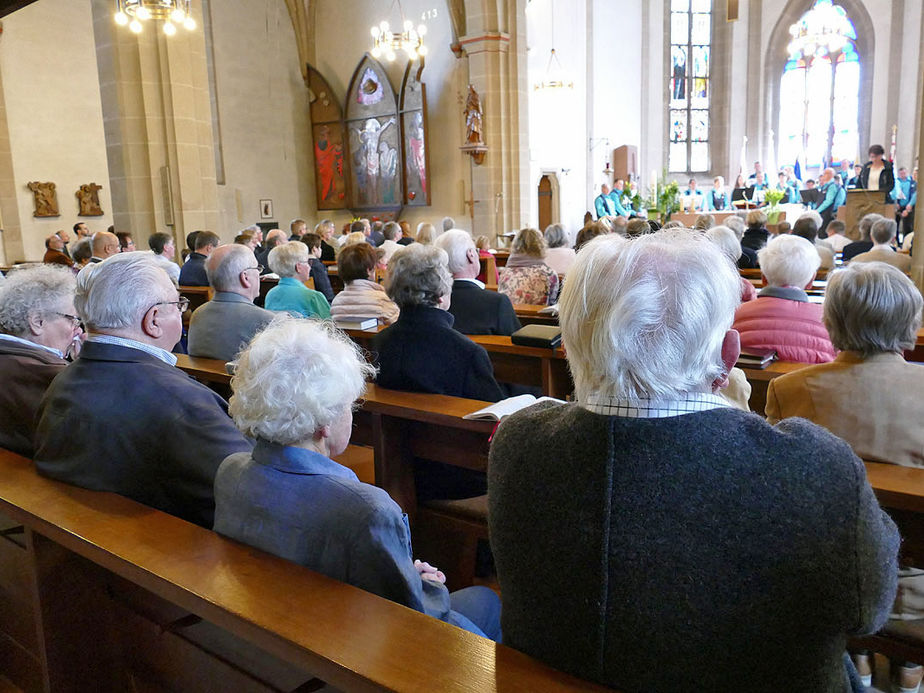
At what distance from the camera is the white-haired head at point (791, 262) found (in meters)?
3.32

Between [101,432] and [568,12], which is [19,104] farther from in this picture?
[101,432]

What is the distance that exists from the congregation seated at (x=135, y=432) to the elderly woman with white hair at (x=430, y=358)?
35.3 inches

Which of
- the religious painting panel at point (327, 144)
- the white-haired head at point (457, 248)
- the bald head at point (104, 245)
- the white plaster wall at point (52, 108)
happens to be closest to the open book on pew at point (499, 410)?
the white-haired head at point (457, 248)

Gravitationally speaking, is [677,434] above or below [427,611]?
above

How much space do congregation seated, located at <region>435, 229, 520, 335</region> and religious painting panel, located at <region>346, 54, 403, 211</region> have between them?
33.0ft

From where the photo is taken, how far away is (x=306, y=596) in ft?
4.55

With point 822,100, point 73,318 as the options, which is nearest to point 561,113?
point 822,100

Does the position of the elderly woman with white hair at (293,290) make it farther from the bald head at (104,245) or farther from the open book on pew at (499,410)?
the open book on pew at (499,410)

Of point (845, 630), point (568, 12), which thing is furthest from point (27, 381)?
point (568, 12)

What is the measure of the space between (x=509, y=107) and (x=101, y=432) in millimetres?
11022

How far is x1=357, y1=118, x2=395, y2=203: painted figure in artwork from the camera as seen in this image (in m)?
14.3

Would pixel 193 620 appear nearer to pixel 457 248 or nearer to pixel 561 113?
pixel 457 248

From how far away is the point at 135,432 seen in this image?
83.0 inches

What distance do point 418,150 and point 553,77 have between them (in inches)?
117
